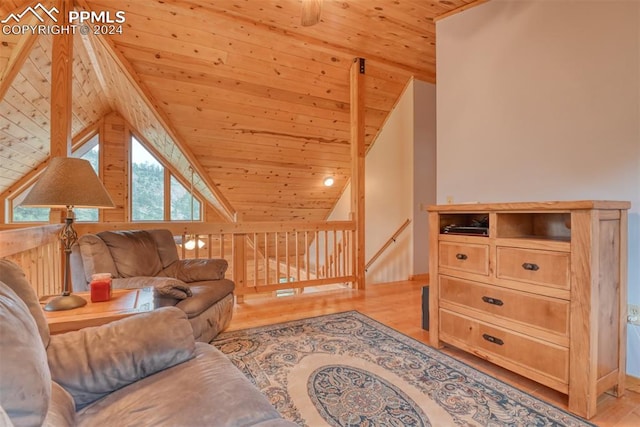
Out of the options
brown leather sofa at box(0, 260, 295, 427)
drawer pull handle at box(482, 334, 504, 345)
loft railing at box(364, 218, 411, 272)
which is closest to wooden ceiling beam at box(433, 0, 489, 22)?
loft railing at box(364, 218, 411, 272)

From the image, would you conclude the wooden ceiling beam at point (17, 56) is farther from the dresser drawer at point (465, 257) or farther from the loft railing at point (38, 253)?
the dresser drawer at point (465, 257)

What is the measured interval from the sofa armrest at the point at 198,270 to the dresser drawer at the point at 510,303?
1.78 m

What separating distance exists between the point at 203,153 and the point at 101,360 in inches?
146

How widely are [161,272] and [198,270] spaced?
0.30 m

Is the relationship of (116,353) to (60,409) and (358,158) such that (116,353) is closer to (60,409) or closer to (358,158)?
(60,409)

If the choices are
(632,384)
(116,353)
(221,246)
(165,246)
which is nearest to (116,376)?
(116,353)

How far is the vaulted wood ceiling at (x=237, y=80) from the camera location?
311cm

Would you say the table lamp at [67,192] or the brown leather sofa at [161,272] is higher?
the table lamp at [67,192]

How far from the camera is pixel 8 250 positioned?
1.60 meters

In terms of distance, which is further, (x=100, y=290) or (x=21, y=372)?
(x=100, y=290)

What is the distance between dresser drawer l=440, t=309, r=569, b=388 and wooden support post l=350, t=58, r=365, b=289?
6.16 ft

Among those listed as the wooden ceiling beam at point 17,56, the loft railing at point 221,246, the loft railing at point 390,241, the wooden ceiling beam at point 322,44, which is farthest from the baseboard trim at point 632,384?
the wooden ceiling beam at point 17,56

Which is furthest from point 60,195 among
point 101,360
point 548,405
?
point 548,405

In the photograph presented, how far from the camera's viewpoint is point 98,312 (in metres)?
1.52
